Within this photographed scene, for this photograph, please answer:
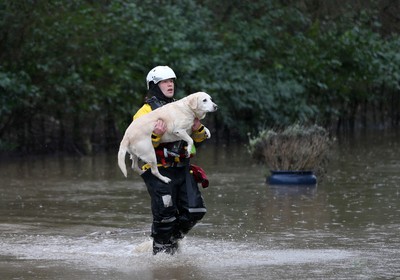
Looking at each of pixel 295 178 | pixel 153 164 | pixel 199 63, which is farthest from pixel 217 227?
pixel 199 63

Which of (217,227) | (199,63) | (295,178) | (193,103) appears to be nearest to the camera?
(193,103)

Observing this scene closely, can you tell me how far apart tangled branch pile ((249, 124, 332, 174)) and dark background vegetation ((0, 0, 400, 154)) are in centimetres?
790

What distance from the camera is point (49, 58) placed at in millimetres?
26953

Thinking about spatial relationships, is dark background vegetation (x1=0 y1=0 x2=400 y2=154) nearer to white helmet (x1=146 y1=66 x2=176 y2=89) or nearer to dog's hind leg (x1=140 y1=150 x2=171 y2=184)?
white helmet (x1=146 y1=66 x2=176 y2=89)

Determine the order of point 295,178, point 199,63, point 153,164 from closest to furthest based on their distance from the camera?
point 153,164 → point 295,178 → point 199,63

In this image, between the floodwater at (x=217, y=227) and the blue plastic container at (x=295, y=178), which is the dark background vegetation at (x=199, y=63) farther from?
the blue plastic container at (x=295, y=178)

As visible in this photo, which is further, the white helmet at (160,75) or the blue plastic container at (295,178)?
the blue plastic container at (295,178)

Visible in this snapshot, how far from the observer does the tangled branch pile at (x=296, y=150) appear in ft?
63.0

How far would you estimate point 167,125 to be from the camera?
11.4 m

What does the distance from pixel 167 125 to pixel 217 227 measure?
3114mm

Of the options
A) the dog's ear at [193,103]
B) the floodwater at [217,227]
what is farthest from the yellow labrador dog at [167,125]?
the floodwater at [217,227]

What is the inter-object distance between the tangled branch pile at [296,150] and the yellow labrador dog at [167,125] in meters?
7.65

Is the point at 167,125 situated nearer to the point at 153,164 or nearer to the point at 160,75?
the point at 153,164

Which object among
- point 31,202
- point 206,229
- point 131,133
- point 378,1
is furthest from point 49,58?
point 378,1
